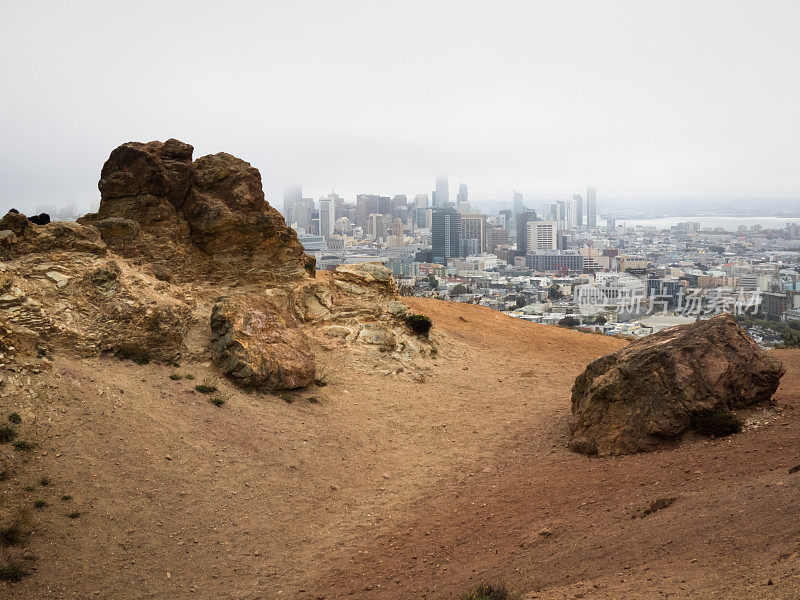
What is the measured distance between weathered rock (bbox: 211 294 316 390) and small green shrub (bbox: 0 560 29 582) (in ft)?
23.5

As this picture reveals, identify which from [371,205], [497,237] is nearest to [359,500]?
[497,237]

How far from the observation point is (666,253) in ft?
295

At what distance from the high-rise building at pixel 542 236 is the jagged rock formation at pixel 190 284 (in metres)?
107

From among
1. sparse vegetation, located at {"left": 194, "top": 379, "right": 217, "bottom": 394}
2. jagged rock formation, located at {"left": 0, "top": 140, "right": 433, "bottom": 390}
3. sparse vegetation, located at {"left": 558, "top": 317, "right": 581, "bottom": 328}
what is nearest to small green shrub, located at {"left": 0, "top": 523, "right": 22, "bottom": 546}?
jagged rock formation, located at {"left": 0, "top": 140, "right": 433, "bottom": 390}

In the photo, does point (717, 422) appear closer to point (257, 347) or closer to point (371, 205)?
point (257, 347)

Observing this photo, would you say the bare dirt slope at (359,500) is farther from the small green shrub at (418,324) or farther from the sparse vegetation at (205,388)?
the small green shrub at (418,324)

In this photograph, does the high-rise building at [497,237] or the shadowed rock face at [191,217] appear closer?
the shadowed rock face at [191,217]

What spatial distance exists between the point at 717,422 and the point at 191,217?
605 inches

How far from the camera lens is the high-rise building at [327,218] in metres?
121

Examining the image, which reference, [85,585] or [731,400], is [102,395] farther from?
[731,400]

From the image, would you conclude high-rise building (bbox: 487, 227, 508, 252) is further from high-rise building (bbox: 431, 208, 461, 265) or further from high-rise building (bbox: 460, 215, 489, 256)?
high-rise building (bbox: 431, 208, 461, 265)

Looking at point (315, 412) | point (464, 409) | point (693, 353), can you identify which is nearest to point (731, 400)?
point (693, 353)

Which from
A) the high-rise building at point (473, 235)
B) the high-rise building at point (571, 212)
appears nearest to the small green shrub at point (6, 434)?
the high-rise building at point (473, 235)

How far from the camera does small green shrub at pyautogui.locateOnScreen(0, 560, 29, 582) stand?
812 cm
